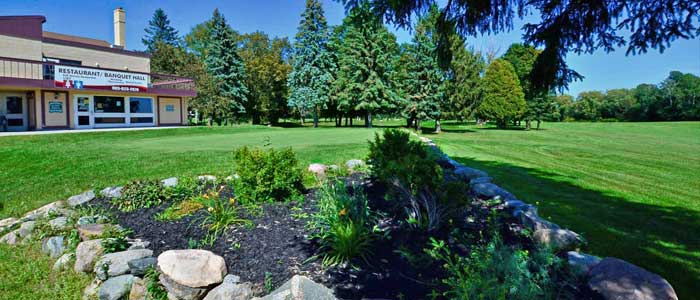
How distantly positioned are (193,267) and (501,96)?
3305 cm

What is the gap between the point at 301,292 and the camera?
225cm

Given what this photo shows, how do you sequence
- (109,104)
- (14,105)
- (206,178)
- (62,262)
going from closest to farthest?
(62,262), (206,178), (14,105), (109,104)

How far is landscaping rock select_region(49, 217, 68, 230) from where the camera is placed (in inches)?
167

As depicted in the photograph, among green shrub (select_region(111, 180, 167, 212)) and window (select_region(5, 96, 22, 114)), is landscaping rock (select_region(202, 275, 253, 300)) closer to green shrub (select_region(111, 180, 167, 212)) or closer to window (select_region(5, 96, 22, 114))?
green shrub (select_region(111, 180, 167, 212))

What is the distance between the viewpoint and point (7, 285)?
3.42 metres

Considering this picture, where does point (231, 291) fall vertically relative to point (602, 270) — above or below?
below

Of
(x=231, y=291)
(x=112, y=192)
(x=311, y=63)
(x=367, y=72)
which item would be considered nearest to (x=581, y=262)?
(x=231, y=291)

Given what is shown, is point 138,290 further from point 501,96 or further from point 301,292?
point 501,96

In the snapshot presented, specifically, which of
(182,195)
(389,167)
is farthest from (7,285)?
(389,167)

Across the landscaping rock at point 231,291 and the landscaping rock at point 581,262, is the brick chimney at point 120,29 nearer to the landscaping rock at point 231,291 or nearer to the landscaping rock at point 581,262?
the landscaping rock at point 231,291

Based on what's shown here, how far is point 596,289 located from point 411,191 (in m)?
1.53

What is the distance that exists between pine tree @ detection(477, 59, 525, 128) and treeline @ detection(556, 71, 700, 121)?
12005 mm

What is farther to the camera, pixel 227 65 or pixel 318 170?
pixel 227 65

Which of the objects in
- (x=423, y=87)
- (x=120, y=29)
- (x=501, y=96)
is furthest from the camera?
(x=501, y=96)
